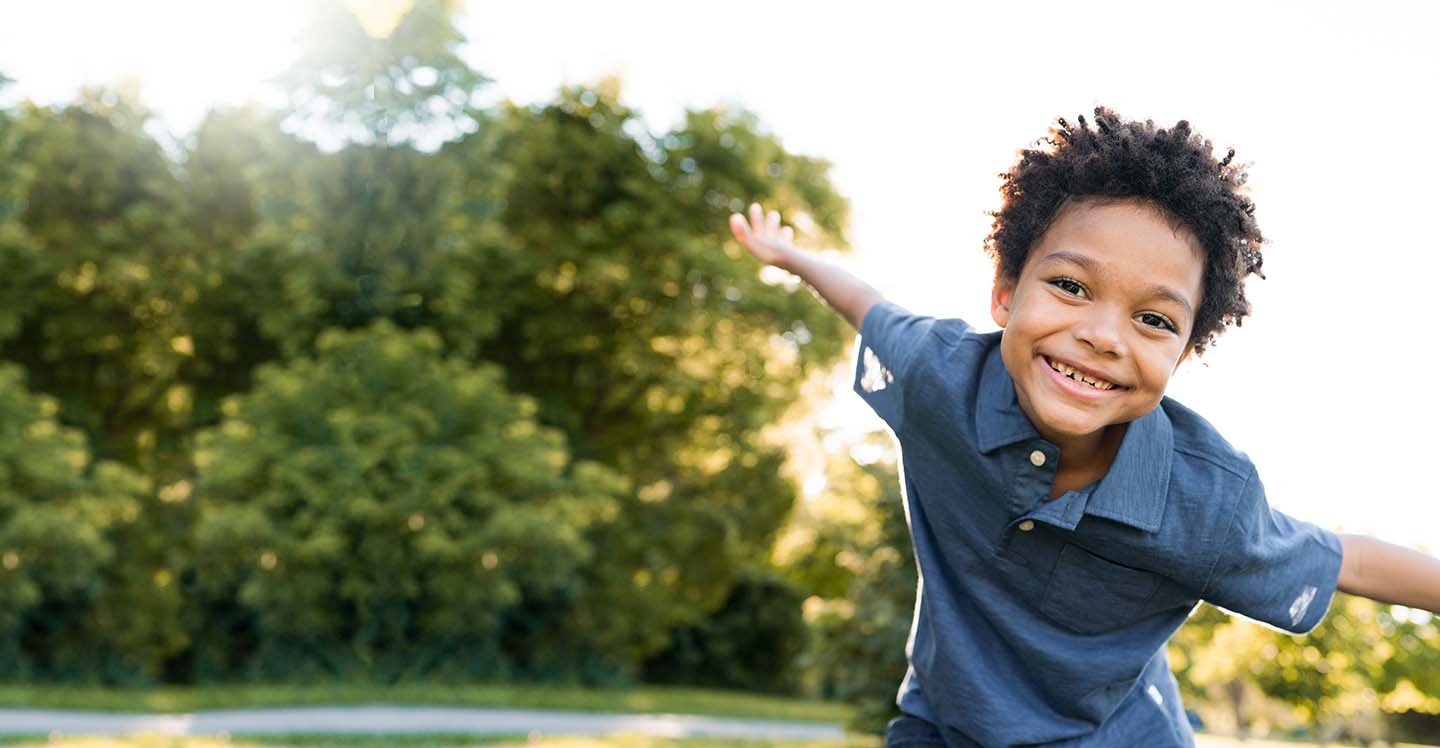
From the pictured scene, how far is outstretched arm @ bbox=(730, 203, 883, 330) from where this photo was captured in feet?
9.91

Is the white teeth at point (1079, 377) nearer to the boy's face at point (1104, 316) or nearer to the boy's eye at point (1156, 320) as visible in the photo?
the boy's face at point (1104, 316)

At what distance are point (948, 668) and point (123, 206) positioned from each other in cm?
1195

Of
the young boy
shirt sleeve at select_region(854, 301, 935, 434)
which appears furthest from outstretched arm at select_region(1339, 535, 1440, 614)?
shirt sleeve at select_region(854, 301, 935, 434)

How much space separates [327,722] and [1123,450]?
8900mm

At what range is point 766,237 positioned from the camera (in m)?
3.46

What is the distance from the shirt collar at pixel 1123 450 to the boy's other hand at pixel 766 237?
1.14m

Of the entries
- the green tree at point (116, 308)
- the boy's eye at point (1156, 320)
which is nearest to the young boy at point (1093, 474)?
the boy's eye at point (1156, 320)

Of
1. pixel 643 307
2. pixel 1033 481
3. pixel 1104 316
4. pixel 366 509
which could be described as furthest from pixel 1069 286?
pixel 643 307

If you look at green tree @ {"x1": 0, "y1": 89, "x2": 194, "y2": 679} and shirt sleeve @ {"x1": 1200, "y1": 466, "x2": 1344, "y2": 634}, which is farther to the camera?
green tree @ {"x1": 0, "y1": 89, "x2": 194, "y2": 679}

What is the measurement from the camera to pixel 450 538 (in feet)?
33.1

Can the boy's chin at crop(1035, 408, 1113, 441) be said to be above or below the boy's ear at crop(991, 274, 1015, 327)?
below

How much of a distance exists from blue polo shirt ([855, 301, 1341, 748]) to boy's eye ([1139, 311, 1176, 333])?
228 millimetres

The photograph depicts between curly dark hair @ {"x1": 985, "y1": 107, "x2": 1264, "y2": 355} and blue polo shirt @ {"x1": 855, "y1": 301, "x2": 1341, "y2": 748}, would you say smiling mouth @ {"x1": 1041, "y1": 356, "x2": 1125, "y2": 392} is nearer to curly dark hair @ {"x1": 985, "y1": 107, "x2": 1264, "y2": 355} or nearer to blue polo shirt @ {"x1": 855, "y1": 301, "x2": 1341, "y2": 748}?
blue polo shirt @ {"x1": 855, "y1": 301, "x2": 1341, "y2": 748}

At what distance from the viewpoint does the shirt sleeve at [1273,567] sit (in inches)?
87.3
